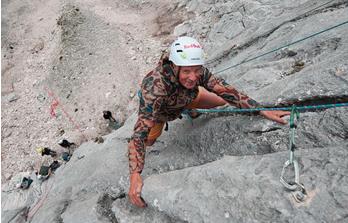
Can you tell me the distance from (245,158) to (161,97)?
131 cm

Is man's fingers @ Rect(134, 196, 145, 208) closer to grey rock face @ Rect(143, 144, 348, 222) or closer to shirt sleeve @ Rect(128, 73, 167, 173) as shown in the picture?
grey rock face @ Rect(143, 144, 348, 222)

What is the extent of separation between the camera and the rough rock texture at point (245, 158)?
11.8 feet

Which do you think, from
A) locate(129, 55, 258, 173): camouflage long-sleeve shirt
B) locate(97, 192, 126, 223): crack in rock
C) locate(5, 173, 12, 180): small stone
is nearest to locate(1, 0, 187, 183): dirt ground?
locate(5, 173, 12, 180): small stone

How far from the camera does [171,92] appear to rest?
4.89 metres

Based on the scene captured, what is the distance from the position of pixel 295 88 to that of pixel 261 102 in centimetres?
55

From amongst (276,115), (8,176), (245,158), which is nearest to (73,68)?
(8,176)

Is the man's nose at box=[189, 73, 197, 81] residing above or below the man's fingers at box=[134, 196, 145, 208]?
above

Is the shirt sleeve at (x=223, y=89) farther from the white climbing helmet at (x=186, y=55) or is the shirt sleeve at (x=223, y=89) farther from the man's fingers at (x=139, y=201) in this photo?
the man's fingers at (x=139, y=201)

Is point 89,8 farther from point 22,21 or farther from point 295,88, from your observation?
point 295,88

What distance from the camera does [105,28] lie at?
15.4 meters

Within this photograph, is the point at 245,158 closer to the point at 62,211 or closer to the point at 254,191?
the point at 254,191

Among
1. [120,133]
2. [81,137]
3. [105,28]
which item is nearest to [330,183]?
[120,133]

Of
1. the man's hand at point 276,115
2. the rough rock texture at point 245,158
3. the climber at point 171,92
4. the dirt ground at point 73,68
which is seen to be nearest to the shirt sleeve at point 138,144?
the climber at point 171,92

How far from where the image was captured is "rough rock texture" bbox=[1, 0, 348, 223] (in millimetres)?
3598
